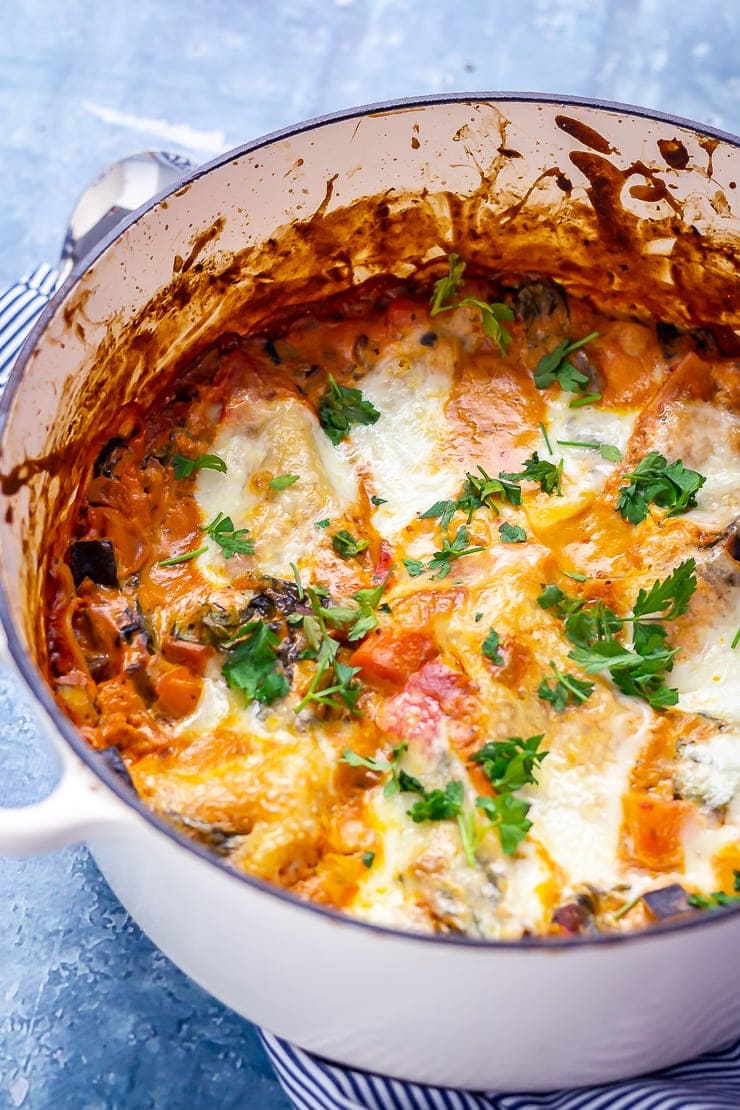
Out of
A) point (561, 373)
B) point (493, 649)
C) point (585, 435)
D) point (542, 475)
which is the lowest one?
point (493, 649)

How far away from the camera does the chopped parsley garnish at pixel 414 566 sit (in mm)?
2840

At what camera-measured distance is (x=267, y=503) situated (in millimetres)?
2904

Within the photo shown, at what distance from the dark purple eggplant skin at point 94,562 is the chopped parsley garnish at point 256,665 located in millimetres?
326

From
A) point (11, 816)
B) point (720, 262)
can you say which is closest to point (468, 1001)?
point (11, 816)

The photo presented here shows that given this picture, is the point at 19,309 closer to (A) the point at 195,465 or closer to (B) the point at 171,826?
(A) the point at 195,465

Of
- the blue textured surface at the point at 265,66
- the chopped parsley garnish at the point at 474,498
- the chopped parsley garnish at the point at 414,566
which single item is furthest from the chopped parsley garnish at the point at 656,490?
the blue textured surface at the point at 265,66

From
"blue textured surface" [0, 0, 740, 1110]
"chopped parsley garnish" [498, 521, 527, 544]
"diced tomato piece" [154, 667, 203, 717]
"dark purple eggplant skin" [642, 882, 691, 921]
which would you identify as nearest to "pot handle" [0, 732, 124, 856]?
"diced tomato piece" [154, 667, 203, 717]

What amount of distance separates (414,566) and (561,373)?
0.74 meters

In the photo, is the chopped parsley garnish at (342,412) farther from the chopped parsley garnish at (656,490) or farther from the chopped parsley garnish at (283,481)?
the chopped parsley garnish at (656,490)

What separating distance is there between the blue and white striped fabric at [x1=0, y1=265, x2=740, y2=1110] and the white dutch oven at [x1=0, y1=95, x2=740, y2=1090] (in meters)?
0.11

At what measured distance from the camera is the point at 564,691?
2.62 m

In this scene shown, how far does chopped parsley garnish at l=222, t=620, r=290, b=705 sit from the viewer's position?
2596 millimetres

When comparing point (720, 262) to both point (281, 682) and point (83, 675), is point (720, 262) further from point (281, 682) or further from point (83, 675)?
point (83, 675)

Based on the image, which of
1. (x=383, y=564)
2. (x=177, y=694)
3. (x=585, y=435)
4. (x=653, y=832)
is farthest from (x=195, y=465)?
(x=653, y=832)
